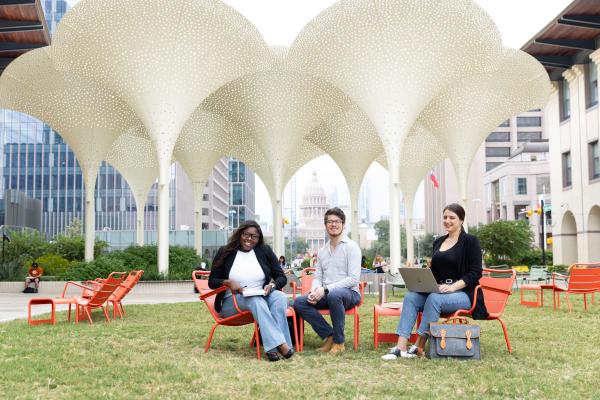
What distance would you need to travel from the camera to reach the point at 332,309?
22.1 ft

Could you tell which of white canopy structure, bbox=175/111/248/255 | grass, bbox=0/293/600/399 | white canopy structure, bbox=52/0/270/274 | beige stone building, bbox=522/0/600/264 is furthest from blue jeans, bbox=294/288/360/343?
white canopy structure, bbox=175/111/248/255

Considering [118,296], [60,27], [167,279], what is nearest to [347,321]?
[118,296]

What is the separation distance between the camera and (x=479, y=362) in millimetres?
5957

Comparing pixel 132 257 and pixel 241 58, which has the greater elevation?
pixel 241 58

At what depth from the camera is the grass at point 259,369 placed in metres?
4.77

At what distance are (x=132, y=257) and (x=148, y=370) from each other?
17.9m

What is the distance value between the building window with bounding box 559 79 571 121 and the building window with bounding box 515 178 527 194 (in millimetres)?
35775

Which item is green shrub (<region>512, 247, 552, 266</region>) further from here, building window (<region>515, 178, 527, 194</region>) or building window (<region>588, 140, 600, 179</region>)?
building window (<region>515, 178, 527, 194</region>)

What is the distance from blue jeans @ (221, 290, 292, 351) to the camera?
622 cm

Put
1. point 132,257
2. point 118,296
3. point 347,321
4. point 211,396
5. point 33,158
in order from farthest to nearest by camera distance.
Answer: point 33,158, point 132,257, point 118,296, point 347,321, point 211,396

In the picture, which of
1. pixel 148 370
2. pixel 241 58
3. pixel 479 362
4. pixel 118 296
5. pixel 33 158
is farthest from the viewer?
pixel 33 158

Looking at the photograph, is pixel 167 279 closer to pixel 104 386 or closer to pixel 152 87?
pixel 152 87

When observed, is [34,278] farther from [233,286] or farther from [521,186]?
[521,186]

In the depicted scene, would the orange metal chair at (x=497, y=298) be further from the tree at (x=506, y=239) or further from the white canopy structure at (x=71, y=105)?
the tree at (x=506, y=239)
